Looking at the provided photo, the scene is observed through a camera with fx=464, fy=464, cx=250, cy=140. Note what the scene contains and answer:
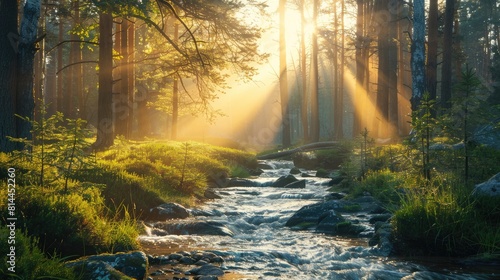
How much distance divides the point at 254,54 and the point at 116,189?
23.4ft

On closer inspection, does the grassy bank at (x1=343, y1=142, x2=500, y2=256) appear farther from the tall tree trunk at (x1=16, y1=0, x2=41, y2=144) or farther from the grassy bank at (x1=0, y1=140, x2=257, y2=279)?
the tall tree trunk at (x1=16, y1=0, x2=41, y2=144)

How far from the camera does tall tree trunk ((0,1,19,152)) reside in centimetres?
949

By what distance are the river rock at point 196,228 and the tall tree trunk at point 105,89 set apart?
695 centimetres

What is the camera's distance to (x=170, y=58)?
57.7 feet

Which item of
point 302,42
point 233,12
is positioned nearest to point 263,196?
point 233,12

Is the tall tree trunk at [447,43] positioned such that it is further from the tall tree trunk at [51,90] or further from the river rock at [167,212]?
the tall tree trunk at [51,90]

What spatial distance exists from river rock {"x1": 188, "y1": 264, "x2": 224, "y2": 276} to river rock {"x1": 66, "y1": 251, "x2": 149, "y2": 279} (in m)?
0.61

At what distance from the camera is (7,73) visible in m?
9.67

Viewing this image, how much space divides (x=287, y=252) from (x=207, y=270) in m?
1.56

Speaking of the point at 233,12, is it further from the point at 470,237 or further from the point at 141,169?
the point at 470,237

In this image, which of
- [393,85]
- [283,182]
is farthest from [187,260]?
[393,85]

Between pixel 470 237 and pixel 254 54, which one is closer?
pixel 470 237

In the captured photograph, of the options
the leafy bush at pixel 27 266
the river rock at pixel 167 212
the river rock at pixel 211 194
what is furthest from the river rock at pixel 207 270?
the river rock at pixel 211 194

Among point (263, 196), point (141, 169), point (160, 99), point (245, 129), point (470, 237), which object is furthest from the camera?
point (245, 129)
